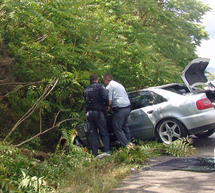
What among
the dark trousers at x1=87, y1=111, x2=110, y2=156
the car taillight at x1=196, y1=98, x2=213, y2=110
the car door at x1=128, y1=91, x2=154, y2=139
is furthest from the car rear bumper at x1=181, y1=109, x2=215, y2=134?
the dark trousers at x1=87, y1=111, x2=110, y2=156

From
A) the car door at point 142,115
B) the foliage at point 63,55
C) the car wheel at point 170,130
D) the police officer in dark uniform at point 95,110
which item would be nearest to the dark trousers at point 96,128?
the police officer in dark uniform at point 95,110

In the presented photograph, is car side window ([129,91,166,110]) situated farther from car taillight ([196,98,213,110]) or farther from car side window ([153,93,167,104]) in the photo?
car taillight ([196,98,213,110])

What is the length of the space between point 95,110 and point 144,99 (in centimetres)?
188

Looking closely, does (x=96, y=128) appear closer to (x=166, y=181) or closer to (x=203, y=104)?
(x=203, y=104)

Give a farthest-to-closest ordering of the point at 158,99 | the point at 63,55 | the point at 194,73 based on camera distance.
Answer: the point at 194,73 → the point at 158,99 → the point at 63,55

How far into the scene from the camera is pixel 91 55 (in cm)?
1028

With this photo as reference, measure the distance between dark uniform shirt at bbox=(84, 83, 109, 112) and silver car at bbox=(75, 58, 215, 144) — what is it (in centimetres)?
114

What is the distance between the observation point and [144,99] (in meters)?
9.57

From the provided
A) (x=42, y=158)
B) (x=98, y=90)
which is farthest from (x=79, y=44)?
(x=42, y=158)

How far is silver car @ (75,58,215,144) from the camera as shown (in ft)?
28.4

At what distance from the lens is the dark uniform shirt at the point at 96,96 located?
8.14 meters

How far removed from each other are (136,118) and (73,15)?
10.1ft

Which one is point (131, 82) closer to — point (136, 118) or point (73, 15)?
point (136, 118)

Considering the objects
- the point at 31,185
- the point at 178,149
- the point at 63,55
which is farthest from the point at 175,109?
the point at 31,185
